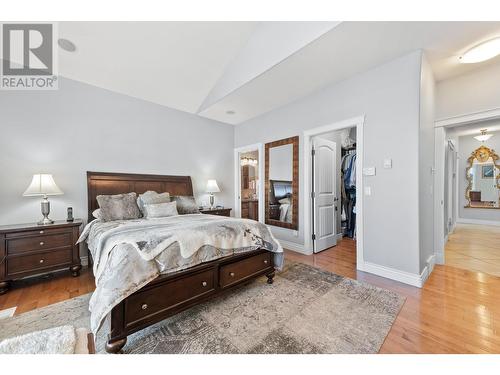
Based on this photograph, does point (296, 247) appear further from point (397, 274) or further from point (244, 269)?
point (244, 269)

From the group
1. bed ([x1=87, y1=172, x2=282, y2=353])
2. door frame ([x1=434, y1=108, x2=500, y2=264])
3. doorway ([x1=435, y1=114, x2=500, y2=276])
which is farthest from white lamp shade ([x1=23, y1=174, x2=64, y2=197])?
doorway ([x1=435, y1=114, x2=500, y2=276])

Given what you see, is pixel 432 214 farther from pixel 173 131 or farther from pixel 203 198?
pixel 173 131

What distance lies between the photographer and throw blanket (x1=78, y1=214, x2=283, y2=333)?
4.61ft

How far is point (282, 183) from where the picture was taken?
13.1ft

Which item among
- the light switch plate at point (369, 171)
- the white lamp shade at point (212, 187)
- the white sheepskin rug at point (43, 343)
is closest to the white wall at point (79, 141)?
the white lamp shade at point (212, 187)

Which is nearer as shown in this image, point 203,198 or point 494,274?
point 494,274

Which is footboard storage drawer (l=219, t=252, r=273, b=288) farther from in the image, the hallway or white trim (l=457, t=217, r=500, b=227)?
white trim (l=457, t=217, r=500, b=227)

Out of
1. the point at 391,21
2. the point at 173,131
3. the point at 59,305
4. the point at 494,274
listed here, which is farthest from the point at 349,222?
the point at 59,305

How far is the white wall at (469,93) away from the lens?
2598mm

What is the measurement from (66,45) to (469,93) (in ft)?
17.4

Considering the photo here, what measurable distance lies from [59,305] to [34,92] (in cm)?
285

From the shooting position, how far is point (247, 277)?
2.23m

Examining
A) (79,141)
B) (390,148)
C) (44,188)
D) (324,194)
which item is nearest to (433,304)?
(390,148)
